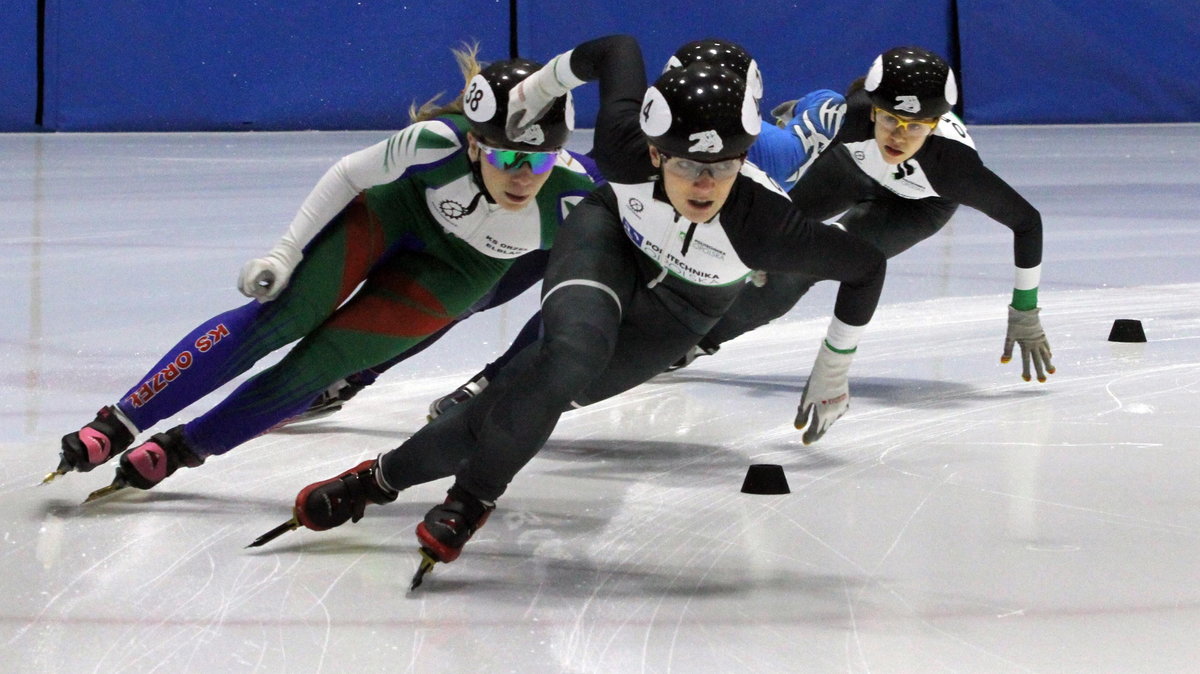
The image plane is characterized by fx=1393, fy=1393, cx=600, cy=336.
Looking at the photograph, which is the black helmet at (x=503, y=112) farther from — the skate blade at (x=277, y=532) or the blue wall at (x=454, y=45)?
the blue wall at (x=454, y=45)

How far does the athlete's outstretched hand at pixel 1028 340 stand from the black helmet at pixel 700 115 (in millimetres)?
1570

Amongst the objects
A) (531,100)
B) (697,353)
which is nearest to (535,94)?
(531,100)

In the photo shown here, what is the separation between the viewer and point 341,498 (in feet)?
8.84

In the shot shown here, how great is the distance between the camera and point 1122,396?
4020 mm

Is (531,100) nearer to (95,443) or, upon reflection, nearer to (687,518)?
(687,518)

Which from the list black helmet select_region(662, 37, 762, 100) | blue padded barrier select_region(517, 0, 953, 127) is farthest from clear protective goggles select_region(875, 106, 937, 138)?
blue padded barrier select_region(517, 0, 953, 127)

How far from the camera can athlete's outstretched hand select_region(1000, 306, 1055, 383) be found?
153 inches

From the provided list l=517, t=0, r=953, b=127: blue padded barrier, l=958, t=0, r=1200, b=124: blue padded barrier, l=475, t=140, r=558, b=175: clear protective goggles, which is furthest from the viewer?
l=958, t=0, r=1200, b=124: blue padded barrier

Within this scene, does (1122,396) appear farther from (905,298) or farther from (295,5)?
(295,5)

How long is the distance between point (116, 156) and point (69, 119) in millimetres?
1918

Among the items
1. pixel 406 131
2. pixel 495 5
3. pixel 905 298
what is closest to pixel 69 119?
pixel 495 5

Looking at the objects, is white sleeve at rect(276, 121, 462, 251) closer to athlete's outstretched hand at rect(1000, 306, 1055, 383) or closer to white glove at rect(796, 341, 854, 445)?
white glove at rect(796, 341, 854, 445)

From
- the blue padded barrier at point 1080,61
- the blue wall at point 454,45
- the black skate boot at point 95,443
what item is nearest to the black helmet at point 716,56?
the black skate boot at point 95,443

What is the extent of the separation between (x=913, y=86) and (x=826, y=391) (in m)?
1.08
